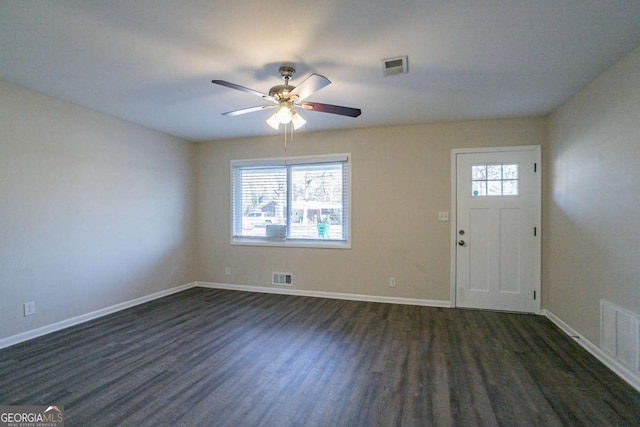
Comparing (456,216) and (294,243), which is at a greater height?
(456,216)

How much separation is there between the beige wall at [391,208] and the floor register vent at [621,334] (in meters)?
1.58

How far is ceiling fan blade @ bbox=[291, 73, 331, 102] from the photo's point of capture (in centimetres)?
205

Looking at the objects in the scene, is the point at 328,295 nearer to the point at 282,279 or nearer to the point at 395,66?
the point at 282,279

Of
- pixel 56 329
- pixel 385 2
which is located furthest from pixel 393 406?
pixel 56 329

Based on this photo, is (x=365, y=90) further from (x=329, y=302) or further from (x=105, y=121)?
(x=105, y=121)

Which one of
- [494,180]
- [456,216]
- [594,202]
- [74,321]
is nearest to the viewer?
[594,202]

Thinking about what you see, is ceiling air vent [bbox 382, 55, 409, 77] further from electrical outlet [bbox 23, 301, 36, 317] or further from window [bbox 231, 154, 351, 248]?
electrical outlet [bbox 23, 301, 36, 317]

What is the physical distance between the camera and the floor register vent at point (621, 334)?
83.1 inches

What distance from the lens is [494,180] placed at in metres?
3.73

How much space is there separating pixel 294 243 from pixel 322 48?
295 centimetres

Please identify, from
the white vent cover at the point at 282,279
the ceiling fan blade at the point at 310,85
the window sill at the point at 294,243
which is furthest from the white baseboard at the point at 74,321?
the ceiling fan blade at the point at 310,85

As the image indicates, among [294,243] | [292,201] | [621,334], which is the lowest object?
[621,334]

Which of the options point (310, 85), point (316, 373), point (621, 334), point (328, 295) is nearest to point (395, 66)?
point (310, 85)

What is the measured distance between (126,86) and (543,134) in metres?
4.71
